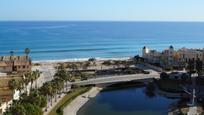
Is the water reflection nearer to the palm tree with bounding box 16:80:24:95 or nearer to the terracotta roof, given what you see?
the palm tree with bounding box 16:80:24:95

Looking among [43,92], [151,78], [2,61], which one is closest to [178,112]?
[43,92]

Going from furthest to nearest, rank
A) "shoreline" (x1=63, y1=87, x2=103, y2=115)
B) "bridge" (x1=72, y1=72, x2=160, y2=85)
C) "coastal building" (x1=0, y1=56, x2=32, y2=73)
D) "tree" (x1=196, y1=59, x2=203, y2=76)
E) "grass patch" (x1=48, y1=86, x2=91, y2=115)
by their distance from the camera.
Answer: "coastal building" (x1=0, y1=56, x2=32, y2=73) < "bridge" (x1=72, y1=72, x2=160, y2=85) < "tree" (x1=196, y1=59, x2=203, y2=76) < "shoreline" (x1=63, y1=87, x2=103, y2=115) < "grass patch" (x1=48, y1=86, x2=91, y2=115)

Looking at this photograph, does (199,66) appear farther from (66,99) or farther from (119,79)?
(66,99)

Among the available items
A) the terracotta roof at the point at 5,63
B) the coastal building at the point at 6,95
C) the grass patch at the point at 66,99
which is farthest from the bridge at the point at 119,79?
the terracotta roof at the point at 5,63

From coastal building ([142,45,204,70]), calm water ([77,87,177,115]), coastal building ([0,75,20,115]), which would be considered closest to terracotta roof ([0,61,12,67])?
coastal building ([0,75,20,115])

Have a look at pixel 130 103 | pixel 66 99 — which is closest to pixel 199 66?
pixel 130 103

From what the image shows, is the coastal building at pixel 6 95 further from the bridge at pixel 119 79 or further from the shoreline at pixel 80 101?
the bridge at pixel 119 79
